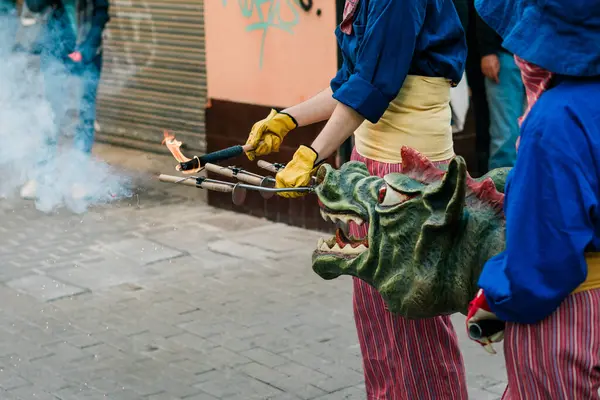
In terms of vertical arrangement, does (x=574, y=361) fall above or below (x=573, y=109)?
below

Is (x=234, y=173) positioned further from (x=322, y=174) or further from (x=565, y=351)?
(x=565, y=351)

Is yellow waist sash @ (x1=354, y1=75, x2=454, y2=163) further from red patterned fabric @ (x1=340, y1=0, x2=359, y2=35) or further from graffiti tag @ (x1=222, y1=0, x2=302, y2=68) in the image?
graffiti tag @ (x1=222, y1=0, x2=302, y2=68)

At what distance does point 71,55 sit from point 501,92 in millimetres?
3827

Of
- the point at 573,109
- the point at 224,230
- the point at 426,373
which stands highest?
the point at 573,109

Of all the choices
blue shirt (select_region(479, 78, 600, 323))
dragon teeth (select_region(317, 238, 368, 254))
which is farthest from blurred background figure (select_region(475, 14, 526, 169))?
blue shirt (select_region(479, 78, 600, 323))

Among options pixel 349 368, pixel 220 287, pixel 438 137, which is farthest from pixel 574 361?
pixel 220 287

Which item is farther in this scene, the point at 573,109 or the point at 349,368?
the point at 349,368

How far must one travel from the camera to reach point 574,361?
2.46 meters

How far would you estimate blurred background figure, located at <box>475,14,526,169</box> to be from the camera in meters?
7.14

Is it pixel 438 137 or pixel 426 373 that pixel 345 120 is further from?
pixel 426 373

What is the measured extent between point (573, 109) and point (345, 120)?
1.33 m

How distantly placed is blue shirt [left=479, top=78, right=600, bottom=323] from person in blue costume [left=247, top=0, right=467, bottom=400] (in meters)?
1.15

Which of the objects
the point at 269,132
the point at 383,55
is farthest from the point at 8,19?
the point at 383,55

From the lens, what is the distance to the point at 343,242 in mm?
2926
